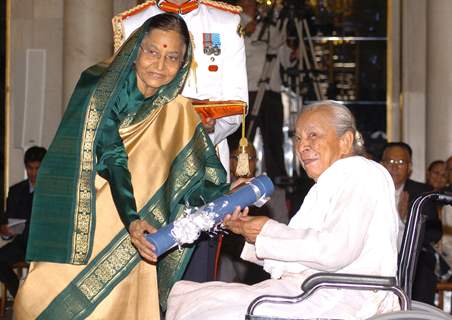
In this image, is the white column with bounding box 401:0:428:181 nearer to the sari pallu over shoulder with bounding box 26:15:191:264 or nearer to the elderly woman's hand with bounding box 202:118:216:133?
the elderly woman's hand with bounding box 202:118:216:133

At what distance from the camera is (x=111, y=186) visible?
17.0ft

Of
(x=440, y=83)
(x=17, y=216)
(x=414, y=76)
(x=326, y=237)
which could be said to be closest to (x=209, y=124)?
(x=326, y=237)

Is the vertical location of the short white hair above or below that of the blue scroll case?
above

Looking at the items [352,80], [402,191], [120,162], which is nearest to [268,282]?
[120,162]

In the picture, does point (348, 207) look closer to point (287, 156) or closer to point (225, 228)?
point (225, 228)

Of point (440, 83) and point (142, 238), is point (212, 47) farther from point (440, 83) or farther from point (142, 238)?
point (440, 83)

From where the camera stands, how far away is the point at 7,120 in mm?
11828

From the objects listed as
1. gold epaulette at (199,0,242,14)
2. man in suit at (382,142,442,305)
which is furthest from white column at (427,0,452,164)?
gold epaulette at (199,0,242,14)

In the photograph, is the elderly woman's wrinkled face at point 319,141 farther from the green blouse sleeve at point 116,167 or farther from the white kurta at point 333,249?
the green blouse sleeve at point 116,167

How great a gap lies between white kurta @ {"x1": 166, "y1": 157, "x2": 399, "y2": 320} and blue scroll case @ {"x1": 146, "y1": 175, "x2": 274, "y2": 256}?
29 cm

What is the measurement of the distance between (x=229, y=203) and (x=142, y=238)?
418 millimetres

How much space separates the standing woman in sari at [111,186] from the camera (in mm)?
5219

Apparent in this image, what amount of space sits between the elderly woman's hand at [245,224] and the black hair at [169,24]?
1005mm

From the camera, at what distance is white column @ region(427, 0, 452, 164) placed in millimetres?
10836
